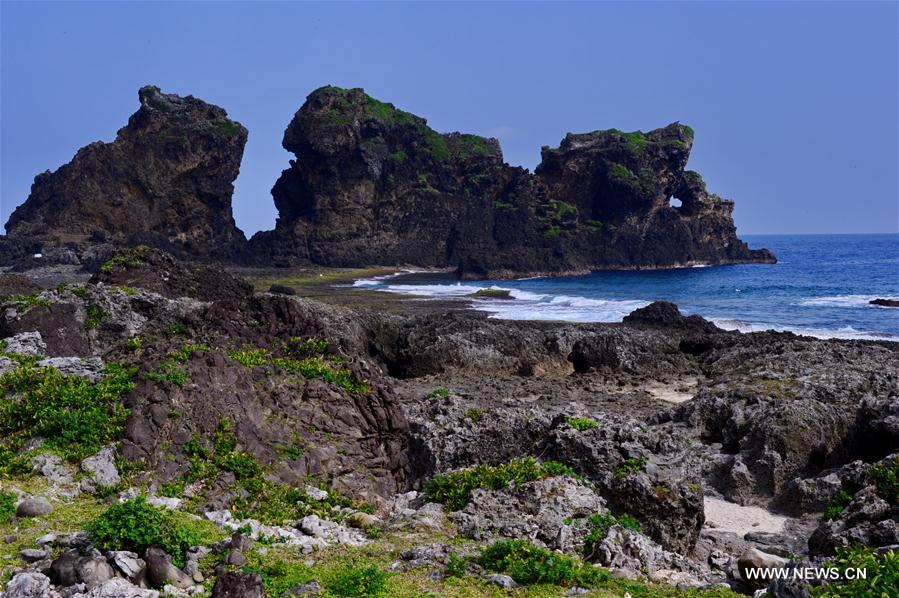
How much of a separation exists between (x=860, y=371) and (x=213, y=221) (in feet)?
321

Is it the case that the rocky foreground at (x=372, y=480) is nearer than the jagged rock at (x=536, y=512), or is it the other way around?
the rocky foreground at (x=372, y=480)

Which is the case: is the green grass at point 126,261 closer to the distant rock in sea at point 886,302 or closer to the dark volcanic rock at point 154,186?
the distant rock in sea at point 886,302

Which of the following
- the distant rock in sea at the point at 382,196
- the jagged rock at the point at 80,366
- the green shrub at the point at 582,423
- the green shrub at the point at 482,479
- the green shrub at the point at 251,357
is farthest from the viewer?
the distant rock in sea at the point at 382,196

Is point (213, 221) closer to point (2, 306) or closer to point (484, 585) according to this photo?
point (2, 306)

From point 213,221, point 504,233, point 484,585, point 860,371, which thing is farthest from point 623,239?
point 484,585

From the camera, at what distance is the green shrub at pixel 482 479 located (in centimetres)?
1041

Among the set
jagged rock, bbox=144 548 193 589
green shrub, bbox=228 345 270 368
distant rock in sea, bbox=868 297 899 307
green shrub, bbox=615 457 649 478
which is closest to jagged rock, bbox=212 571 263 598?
jagged rock, bbox=144 548 193 589

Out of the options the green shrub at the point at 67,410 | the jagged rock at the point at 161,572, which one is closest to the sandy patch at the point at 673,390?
the green shrub at the point at 67,410

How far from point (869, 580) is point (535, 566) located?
3076 millimetres

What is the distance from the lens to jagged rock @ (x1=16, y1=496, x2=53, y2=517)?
8.59 metres

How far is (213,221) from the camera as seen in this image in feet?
348

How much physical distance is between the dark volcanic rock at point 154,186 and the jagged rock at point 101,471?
88281mm

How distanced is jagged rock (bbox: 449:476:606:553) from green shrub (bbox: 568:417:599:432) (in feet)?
6.14

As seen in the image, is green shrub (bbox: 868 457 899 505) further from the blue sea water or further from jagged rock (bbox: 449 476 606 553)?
the blue sea water
